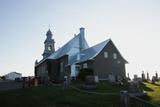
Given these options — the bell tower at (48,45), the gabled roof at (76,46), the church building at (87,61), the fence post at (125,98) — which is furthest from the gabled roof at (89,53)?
the fence post at (125,98)

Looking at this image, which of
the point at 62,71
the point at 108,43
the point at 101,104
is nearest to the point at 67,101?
the point at 101,104

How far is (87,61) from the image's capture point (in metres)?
36.5

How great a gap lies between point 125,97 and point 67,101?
450 centimetres

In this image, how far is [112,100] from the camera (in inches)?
564

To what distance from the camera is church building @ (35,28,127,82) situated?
35594mm

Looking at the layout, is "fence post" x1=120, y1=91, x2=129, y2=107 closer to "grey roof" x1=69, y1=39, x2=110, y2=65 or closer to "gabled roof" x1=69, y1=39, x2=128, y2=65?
"gabled roof" x1=69, y1=39, x2=128, y2=65

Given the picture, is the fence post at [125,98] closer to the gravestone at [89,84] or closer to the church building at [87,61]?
the gravestone at [89,84]

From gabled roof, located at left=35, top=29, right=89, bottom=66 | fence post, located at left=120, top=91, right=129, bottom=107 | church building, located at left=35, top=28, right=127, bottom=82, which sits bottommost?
fence post, located at left=120, top=91, right=129, bottom=107

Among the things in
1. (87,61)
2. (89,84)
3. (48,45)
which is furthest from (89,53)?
(48,45)

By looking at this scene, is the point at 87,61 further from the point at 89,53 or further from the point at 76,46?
the point at 76,46

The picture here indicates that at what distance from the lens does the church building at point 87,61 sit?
117 ft

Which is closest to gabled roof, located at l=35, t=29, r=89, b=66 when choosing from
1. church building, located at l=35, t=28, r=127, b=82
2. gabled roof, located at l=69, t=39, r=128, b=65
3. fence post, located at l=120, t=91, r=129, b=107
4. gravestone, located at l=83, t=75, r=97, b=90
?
church building, located at l=35, t=28, r=127, b=82

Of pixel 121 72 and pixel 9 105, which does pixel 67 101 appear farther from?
pixel 121 72

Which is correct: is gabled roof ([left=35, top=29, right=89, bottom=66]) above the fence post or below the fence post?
above
